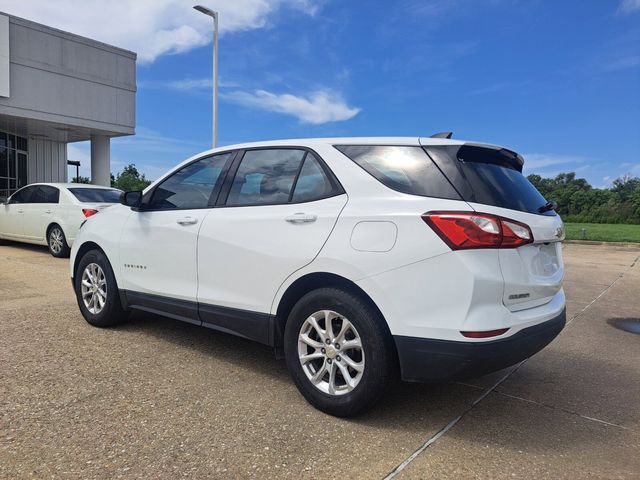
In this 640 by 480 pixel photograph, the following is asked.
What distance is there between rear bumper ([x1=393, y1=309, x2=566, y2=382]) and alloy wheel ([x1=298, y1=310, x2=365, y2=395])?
0.92 ft

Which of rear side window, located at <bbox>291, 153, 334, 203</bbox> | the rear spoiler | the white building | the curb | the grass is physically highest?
the white building

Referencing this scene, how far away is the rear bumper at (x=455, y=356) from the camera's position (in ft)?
8.70

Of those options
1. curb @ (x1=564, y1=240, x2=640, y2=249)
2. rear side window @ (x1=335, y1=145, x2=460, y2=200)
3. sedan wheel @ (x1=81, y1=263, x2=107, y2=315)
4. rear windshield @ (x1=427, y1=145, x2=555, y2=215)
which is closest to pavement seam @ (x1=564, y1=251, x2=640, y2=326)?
rear windshield @ (x1=427, y1=145, x2=555, y2=215)

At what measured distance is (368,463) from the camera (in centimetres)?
254

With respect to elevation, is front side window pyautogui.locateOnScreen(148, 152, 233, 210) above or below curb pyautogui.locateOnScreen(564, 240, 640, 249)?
above

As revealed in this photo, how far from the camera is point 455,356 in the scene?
266cm

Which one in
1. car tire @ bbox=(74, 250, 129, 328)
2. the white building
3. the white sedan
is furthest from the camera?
the white building

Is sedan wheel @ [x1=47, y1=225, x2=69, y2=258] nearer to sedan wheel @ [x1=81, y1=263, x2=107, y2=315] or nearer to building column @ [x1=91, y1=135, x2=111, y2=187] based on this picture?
sedan wheel @ [x1=81, y1=263, x2=107, y2=315]

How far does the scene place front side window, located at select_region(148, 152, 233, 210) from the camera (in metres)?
3.99

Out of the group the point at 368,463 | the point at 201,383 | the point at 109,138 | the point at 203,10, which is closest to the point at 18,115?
the point at 109,138

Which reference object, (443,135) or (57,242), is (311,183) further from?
(57,242)

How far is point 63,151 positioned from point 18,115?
617cm

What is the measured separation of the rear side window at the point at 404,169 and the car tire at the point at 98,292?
8.91ft

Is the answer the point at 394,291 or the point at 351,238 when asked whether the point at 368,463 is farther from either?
the point at 351,238
